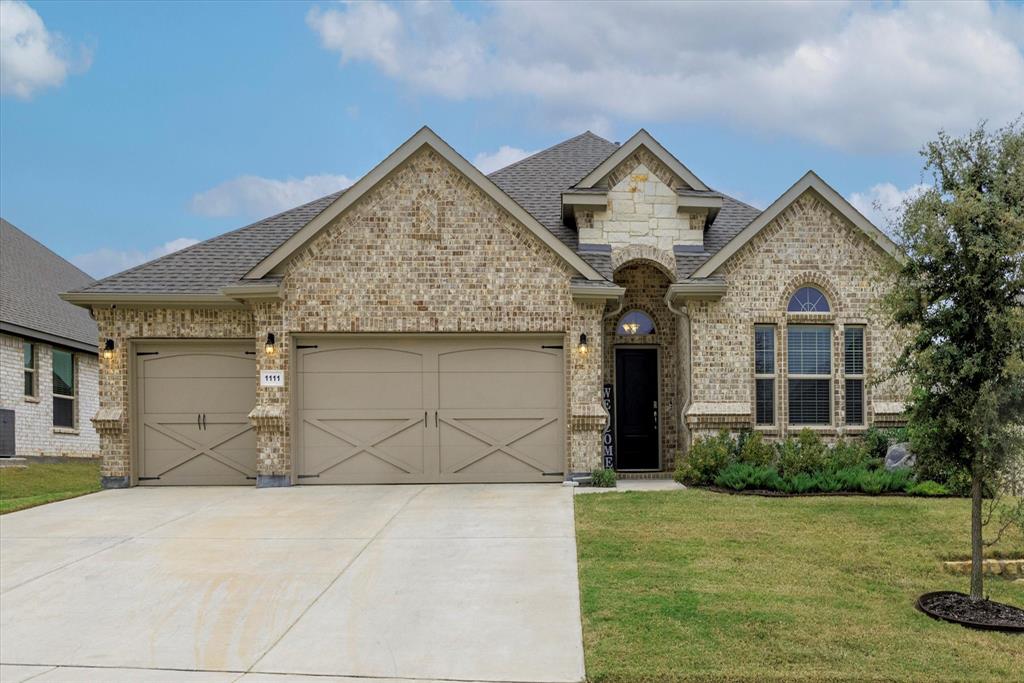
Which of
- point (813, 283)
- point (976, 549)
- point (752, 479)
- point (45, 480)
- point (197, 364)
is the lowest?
point (45, 480)

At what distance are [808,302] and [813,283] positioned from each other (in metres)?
0.35

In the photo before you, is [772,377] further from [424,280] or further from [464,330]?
[424,280]

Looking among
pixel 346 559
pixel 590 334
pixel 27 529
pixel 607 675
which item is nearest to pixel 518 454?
pixel 590 334

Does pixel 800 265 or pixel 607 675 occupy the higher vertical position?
pixel 800 265

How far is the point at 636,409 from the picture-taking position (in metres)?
16.8

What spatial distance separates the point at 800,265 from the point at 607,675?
10757 millimetres

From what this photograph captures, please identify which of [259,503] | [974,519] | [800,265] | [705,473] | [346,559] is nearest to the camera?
[974,519]

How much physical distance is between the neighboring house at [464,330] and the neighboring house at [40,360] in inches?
344

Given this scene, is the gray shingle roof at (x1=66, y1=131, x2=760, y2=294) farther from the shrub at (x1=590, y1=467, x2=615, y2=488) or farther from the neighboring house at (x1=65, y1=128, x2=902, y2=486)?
the shrub at (x1=590, y1=467, x2=615, y2=488)

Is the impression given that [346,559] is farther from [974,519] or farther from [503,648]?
[974,519]

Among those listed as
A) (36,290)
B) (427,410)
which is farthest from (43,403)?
(427,410)

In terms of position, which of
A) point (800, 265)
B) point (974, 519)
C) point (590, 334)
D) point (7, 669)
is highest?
point (800, 265)

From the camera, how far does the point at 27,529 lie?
1147cm

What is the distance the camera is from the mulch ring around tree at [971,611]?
24.0 ft
